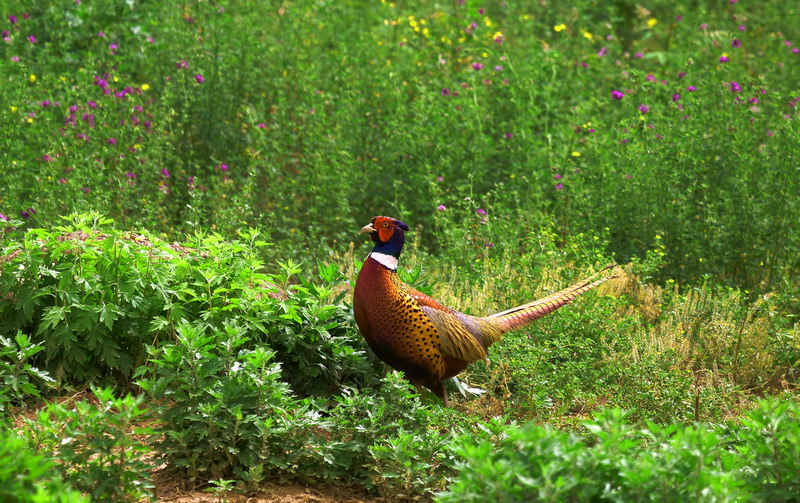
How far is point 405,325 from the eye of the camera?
4258 mm

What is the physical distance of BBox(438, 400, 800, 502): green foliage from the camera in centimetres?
277

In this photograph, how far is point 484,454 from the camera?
9.65ft

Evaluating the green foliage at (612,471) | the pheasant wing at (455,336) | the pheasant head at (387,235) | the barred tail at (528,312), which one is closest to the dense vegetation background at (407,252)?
the green foliage at (612,471)

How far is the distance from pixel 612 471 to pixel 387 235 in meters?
1.87

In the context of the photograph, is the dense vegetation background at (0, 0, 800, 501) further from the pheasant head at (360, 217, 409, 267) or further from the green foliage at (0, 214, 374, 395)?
the pheasant head at (360, 217, 409, 267)

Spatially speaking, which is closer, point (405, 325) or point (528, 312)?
point (405, 325)

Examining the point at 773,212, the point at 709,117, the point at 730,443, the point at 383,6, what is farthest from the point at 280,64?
the point at 730,443

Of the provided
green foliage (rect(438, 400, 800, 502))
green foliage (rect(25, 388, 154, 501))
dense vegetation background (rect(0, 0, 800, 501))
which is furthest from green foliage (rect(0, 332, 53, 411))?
green foliage (rect(438, 400, 800, 502))

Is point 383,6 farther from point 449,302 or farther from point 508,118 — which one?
point 449,302

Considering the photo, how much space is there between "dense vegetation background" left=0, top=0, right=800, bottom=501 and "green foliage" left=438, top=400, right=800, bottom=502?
0.01 m

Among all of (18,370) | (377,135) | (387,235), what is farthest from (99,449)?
(377,135)

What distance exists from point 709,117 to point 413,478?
3.97 m

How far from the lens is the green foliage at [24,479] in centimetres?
259

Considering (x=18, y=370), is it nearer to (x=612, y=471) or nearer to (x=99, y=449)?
(x=99, y=449)
